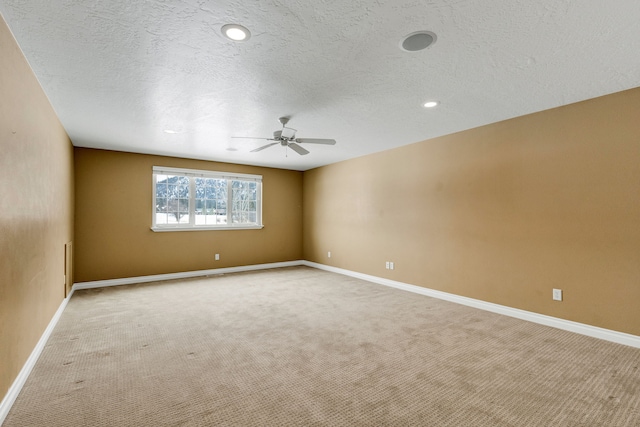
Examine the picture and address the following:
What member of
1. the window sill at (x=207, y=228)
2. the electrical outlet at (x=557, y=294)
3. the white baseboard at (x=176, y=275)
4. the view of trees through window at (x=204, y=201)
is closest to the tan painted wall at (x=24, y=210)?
the white baseboard at (x=176, y=275)

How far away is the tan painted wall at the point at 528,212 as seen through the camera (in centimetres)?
289

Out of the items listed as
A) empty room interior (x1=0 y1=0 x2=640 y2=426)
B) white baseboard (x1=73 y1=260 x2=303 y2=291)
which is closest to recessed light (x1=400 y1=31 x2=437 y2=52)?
empty room interior (x1=0 y1=0 x2=640 y2=426)

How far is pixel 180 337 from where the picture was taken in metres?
3.01

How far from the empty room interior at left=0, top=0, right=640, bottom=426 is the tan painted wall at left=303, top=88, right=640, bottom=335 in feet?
0.07

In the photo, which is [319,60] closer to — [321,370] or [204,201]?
[321,370]

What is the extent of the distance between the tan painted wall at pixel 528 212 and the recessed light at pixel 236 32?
10.6ft

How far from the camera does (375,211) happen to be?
5.56 metres

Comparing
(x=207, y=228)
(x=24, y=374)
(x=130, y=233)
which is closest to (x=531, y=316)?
(x=24, y=374)

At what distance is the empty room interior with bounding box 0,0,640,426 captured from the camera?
187 centimetres

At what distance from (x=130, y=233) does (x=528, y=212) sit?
602 cm

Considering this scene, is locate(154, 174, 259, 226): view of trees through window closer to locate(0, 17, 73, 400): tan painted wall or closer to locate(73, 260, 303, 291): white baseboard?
locate(73, 260, 303, 291): white baseboard

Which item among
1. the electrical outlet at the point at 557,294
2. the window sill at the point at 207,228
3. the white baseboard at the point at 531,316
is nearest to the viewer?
A: the white baseboard at the point at 531,316

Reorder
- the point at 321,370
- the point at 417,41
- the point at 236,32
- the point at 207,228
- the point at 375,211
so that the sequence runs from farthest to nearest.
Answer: the point at 207,228, the point at 375,211, the point at 321,370, the point at 417,41, the point at 236,32

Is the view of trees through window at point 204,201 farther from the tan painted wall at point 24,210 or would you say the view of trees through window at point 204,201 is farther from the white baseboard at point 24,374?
the white baseboard at point 24,374
